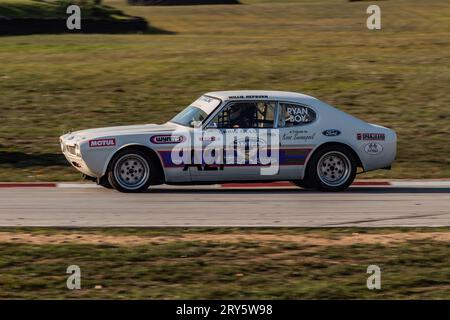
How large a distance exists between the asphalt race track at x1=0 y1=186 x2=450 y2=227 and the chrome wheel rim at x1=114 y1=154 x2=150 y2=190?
7.9 inches

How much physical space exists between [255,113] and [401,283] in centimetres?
580

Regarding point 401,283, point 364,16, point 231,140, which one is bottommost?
point 401,283

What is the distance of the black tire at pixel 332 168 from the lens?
1532 centimetres

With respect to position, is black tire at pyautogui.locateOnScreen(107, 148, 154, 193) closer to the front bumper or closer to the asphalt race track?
the asphalt race track

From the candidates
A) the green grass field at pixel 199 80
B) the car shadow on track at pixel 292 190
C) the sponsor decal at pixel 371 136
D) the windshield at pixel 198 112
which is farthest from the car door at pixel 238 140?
the green grass field at pixel 199 80

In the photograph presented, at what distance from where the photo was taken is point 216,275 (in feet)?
33.0

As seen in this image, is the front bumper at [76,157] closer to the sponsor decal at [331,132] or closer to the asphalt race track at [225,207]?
the asphalt race track at [225,207]

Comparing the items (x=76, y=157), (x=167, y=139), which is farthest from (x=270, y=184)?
(x=76, y=157)

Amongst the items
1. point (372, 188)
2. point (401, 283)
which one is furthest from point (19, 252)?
point (372, 188)

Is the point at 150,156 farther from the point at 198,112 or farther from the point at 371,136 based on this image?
Answer: the point at 371,136

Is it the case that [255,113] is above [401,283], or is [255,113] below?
above

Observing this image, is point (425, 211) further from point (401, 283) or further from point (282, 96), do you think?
point (401, 283)

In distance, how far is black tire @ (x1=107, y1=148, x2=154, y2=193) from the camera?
588 inches
